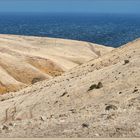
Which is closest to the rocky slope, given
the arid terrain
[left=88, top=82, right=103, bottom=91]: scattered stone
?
the arid terrain

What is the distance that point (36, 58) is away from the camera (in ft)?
305

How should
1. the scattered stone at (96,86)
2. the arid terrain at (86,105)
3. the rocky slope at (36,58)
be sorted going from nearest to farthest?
the arid terrain at (86,105), the scattered stone at (96,86), the rocky slope at (36,58)

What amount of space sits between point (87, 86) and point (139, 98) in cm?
801

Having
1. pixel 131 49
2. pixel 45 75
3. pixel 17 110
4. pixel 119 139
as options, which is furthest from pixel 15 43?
pixel 119 139

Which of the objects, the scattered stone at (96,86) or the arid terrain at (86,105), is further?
the scattered stone at (96,86)

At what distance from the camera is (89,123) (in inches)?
1004

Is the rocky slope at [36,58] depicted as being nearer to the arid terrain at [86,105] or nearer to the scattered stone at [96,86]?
the arid terrain at [86,105]

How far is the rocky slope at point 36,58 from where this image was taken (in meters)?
79.7

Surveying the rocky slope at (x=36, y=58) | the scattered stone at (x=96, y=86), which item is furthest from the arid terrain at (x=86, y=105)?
the rocky slope at (x=36, y=58)

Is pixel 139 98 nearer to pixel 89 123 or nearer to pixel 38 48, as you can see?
pixel 89 123

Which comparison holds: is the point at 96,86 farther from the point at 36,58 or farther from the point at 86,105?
the point at 36,58

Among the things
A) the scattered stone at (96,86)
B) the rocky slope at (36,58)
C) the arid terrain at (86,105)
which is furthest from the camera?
the rocky slope at (36,58)

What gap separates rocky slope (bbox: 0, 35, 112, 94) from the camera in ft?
261

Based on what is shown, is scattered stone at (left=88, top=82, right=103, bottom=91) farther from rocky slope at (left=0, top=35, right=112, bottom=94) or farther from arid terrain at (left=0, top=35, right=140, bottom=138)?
→ rocky slope at (left=0, top=35, right=112, bottom=94)
